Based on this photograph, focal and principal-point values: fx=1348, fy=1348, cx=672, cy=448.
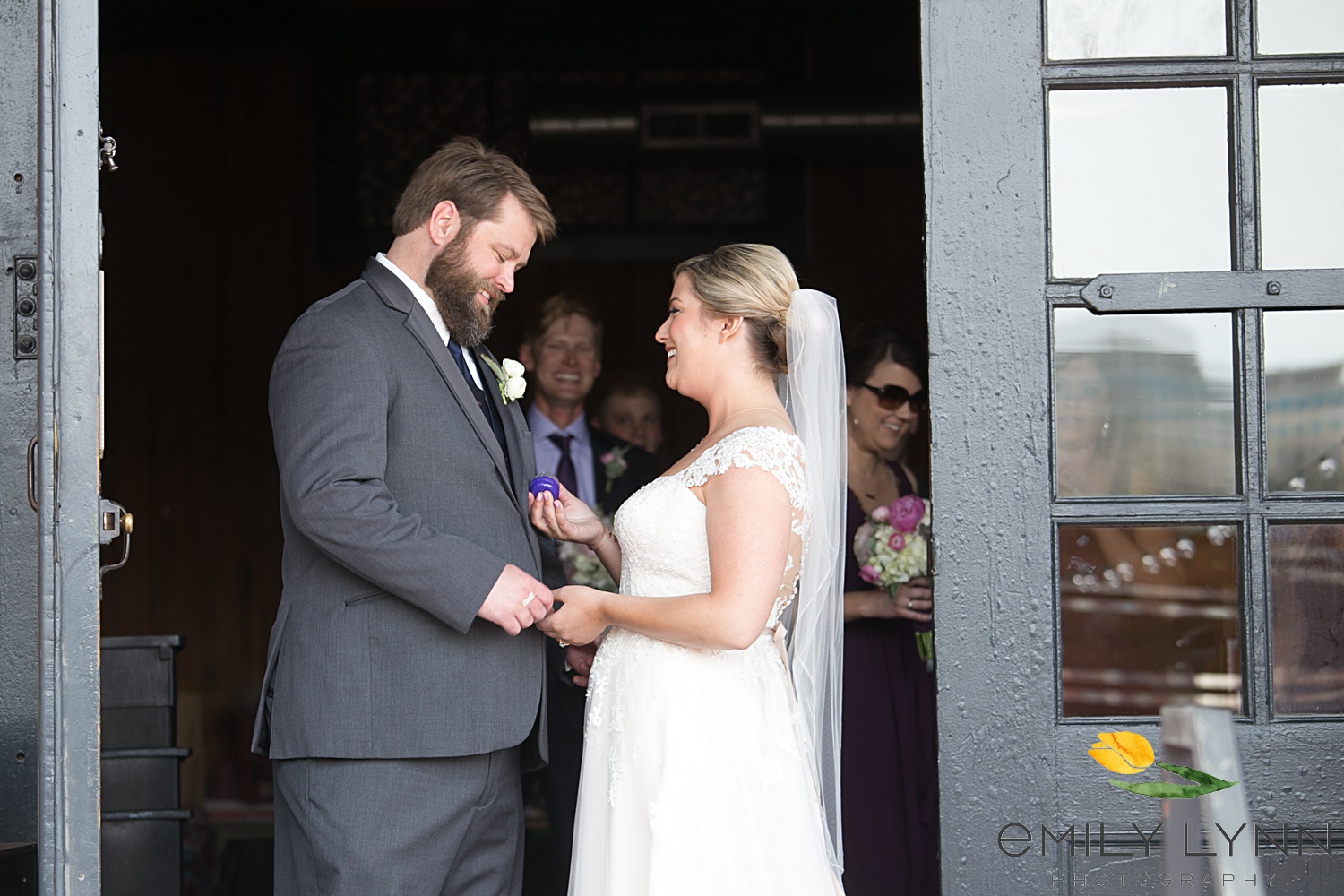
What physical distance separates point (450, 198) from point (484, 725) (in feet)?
3.75

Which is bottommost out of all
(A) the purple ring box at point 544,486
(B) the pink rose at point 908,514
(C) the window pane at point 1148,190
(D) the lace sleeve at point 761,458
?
(B) the pink rose at point 908,514

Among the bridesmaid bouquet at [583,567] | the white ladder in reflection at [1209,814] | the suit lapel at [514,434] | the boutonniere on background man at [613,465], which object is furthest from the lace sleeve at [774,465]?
the boutonniere on background man at [613,465]

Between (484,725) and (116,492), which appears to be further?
(116,492)

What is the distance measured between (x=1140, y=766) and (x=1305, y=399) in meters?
0.77

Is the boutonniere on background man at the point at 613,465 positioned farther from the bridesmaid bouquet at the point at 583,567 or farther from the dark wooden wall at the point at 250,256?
the dark wooden wall at the point at 250,256

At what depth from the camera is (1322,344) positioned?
8.43 ft

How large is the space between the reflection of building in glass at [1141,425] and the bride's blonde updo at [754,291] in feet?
2.04

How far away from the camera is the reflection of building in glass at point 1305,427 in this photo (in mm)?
2555

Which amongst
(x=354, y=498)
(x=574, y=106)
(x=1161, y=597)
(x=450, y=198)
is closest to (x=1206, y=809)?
(x=1161, y=597)

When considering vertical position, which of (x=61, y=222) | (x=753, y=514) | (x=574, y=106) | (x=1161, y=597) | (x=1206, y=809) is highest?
(x=574, y=106)

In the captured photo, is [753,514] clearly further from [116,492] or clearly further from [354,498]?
[116,492]

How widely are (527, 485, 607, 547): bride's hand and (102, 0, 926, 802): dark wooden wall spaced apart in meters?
4.44

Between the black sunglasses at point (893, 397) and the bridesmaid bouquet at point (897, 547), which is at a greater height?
the black sunglasses at point (893, 397)

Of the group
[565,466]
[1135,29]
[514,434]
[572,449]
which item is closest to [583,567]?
[565,466]
